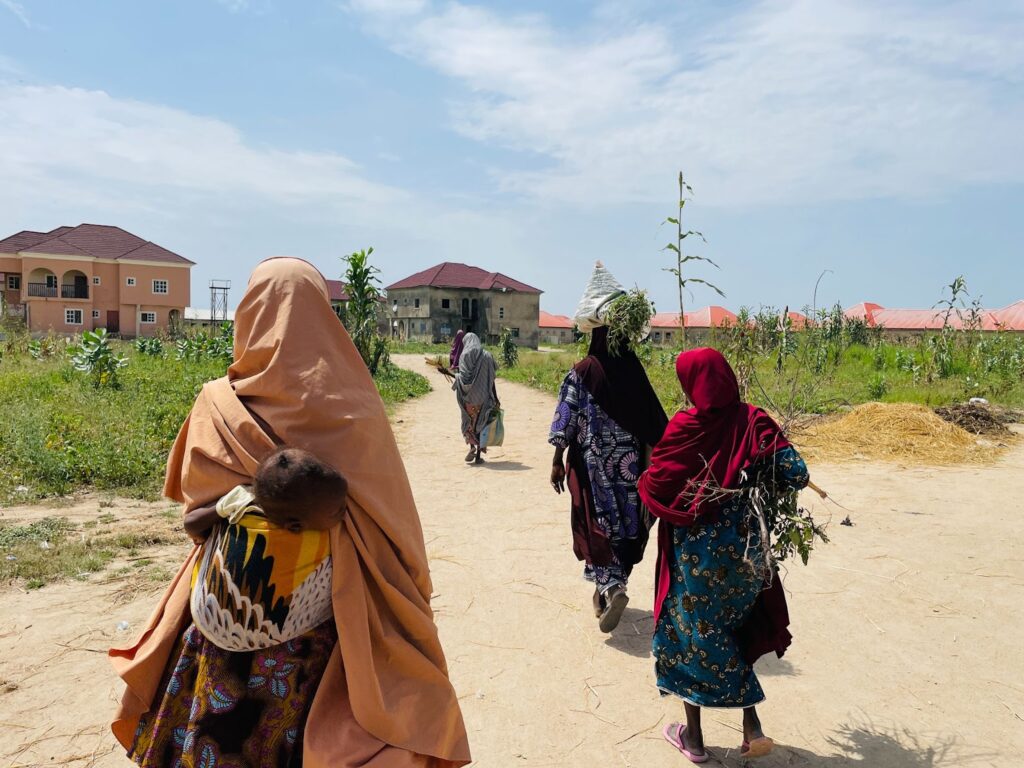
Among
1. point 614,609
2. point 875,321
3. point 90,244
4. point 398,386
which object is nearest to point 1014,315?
point 875,321

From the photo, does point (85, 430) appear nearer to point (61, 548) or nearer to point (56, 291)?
point (61, 548)

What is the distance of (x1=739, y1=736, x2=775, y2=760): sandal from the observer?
2920 millimetres

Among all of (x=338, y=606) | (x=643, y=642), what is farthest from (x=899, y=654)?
(x=338, y=606)

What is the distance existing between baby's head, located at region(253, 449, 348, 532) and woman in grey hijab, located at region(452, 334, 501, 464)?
7510mm

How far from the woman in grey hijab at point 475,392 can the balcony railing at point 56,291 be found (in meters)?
38.6

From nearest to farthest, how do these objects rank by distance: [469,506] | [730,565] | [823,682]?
[730,565]
[823,682]
[469,506]

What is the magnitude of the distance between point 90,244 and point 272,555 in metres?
46.1

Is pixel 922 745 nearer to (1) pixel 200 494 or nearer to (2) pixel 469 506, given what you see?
(1) pixel 200 494

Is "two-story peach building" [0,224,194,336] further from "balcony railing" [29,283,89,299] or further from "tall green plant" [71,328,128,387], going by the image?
"tall green plant" [71,328,128,387]

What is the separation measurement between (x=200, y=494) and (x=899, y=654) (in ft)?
12.6

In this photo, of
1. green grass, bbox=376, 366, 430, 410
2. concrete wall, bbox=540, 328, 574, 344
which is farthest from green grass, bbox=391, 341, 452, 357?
concrete wall, bbox=540, 328, 574, 344

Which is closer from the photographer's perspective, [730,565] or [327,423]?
[327,423]

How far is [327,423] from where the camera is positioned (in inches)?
75.5

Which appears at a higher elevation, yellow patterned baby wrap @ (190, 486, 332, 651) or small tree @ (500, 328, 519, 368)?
small tree @ (500, 328, 519, 368)
